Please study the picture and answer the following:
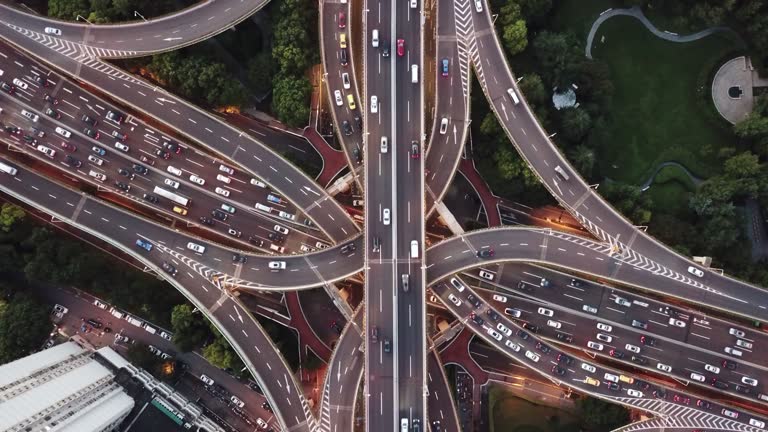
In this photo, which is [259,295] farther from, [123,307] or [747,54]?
[747,54]

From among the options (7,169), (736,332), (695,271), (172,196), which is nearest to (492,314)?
(695,271)

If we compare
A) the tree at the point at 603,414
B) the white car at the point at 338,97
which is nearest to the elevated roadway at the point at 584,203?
the tree at the point at 603,414

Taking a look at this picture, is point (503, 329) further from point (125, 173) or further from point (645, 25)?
point (125, 173)

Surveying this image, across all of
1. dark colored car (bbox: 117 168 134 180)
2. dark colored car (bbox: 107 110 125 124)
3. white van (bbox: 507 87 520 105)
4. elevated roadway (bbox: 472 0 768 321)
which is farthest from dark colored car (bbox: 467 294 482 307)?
dark colored car (bbox: 107 110 125 124)

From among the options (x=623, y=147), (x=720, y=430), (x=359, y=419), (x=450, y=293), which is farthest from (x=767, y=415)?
(x=359, y=419)

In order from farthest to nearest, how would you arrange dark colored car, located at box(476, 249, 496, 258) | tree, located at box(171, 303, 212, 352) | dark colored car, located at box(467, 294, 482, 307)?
tree, located at box(171, 303, 212, 352) → dark colored car, located at box(467, 294, 482, 307) → dark colored car, located at box(476, 249, 496, 258)

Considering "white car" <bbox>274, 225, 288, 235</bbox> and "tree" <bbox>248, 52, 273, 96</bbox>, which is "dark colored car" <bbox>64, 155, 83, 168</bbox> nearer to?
"tree" <bbox>248, 52, 273, 96</bbox>

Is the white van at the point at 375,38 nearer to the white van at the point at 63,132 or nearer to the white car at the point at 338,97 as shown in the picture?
the white car at the point at 338,97
